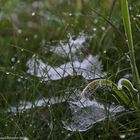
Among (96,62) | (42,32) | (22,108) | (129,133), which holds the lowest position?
(129,133)

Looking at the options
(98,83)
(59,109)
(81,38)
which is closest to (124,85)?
(98,83)

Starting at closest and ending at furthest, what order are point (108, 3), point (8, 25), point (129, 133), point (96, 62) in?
point (129, 133) → point (96, 62) → point (108, 3) → point (8, 25)

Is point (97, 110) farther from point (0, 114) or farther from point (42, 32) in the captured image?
point (42, 32)

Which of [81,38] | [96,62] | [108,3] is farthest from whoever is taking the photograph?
[108,3]

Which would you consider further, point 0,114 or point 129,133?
point 0,114

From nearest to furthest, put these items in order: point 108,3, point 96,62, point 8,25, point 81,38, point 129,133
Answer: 1. point 129,133
2. point 96,62
3. point 81,38
4. point 108,3
5. point 8,25

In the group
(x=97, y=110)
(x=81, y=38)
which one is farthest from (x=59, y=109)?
(x=81, y=38)

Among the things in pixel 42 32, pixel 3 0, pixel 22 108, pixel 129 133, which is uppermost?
pixel 3 0

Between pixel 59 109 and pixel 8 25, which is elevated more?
pixel 8 25

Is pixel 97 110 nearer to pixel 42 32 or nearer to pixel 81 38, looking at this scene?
pixel 81 38
